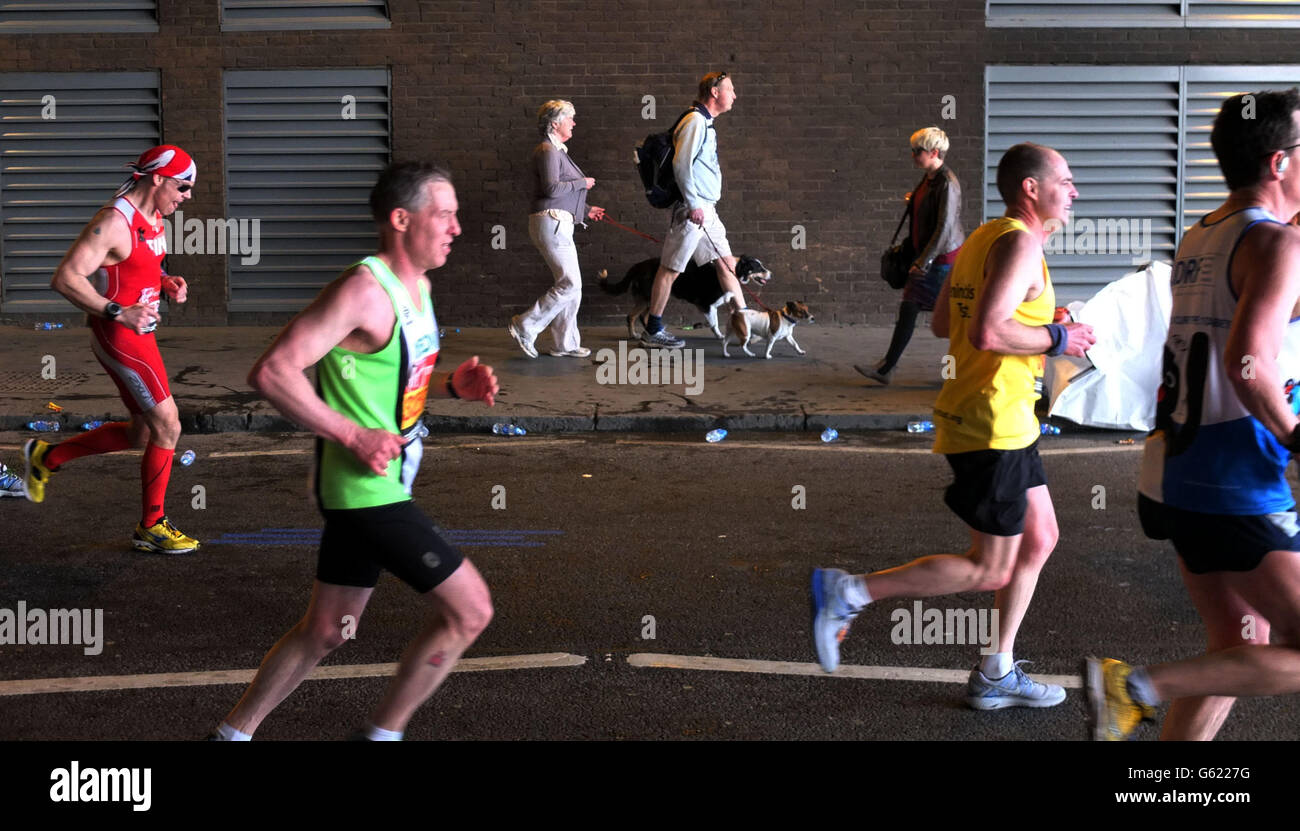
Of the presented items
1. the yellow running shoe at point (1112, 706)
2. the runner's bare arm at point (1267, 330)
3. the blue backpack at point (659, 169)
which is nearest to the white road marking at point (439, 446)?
the blue backpack at point (659, 169)

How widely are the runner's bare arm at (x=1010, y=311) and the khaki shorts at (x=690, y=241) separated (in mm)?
8191

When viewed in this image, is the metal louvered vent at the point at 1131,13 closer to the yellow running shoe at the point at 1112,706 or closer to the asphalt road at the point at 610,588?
the asphalt road at the point at 610,588

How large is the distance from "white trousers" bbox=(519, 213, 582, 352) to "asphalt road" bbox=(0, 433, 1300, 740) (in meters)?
2.94

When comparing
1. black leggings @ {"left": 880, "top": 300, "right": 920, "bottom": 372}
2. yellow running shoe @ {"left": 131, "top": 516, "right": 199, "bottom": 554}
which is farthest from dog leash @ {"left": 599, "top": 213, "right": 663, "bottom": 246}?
yellow running shoe @ {"left": 131, "top": 516, "right": 199, "bottom": 554}

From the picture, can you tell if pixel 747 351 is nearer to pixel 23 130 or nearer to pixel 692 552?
pixel 692 552

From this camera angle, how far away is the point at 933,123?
15039 millimetres

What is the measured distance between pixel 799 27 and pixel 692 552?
926 cm

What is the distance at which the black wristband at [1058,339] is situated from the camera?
4.59 m

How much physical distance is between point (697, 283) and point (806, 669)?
8.17 metres

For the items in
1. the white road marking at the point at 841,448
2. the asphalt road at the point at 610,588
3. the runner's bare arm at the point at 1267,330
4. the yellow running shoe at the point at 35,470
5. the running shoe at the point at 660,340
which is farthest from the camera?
the running shoe at the point at 660,340

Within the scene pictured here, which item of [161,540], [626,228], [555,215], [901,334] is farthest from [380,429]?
[626,228]

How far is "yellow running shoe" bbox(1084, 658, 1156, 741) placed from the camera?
386 cm

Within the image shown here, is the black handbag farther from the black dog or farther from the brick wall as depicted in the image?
the brick wall

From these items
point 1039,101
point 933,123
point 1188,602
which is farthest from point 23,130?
point 1188,602
